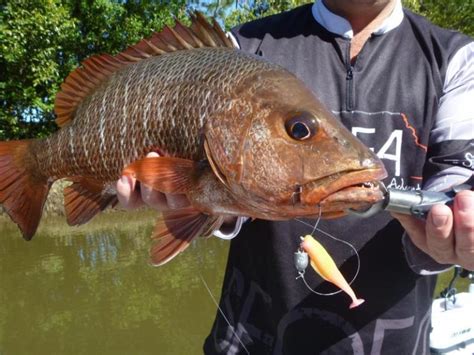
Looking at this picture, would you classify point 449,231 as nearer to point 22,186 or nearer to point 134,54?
point 134,54

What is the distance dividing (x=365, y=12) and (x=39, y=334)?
4553 millimetres

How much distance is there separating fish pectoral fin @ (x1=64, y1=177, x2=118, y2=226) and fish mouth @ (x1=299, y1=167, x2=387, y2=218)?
825 millimetres

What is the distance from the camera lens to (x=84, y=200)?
1.83m

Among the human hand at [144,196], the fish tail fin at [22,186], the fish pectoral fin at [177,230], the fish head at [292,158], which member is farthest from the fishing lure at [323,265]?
the fish tail fin at [22,186]

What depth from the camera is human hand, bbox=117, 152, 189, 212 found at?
4.99 ft

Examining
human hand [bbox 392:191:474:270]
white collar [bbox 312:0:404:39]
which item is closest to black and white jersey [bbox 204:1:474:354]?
white collar [bbox 312:0:404:39]

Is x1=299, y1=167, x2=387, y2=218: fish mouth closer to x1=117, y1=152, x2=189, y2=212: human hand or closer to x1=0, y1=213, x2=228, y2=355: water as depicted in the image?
x1=117, y1=152, x2=189, y2=212: human hand

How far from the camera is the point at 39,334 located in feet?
16.6

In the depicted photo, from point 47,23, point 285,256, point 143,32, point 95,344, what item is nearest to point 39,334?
point 95,344

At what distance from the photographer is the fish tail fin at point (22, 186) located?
192 cm

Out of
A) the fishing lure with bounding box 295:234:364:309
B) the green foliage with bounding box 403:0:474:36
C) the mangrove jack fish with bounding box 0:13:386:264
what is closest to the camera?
the mangrove jack fish with bounding box 0:13:386:264

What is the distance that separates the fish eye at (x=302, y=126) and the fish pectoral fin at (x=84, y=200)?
0.73 m

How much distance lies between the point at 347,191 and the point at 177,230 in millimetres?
536

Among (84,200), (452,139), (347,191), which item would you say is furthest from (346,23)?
(84,200)
